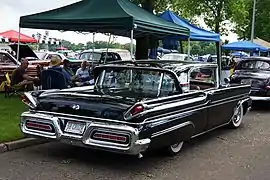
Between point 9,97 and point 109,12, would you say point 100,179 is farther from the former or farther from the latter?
point 9,97

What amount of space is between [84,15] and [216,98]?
15.5 ft

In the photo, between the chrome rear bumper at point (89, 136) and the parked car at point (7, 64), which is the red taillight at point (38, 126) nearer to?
the chrome rear bumper at point (89, 136)

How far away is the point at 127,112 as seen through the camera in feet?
19.3

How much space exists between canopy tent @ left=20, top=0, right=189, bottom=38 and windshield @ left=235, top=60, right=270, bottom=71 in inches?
122

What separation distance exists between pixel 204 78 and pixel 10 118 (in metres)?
4.06

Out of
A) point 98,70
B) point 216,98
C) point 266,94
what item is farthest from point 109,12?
point 266,94

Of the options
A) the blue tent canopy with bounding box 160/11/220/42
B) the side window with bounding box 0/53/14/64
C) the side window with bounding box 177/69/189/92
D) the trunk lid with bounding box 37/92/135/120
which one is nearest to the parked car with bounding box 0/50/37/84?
the side window with bounding box 0/53/14/64

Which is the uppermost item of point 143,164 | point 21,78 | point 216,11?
point 216,11

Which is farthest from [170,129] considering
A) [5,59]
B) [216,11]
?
[216,11]

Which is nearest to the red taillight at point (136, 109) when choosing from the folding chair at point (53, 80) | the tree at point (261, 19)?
the folding chair at point (53, 80)

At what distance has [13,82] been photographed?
42.0 ft

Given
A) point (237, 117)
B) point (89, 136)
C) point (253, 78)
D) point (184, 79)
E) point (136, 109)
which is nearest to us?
point (136, 109)

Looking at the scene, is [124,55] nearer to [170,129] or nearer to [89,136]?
[170,129]

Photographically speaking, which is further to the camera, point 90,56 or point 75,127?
point 90,56
